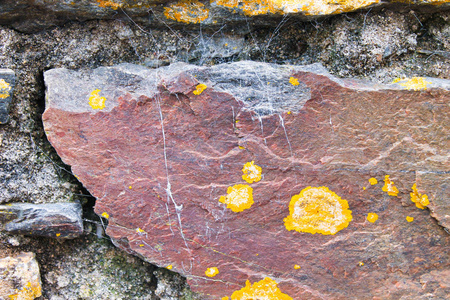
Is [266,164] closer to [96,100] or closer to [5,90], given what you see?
[96,100]

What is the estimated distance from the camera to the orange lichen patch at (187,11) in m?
1.49

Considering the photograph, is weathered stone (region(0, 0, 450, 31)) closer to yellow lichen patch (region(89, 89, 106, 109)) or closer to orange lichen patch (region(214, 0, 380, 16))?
orange lichen patch (region(214, 0, 380, 16))

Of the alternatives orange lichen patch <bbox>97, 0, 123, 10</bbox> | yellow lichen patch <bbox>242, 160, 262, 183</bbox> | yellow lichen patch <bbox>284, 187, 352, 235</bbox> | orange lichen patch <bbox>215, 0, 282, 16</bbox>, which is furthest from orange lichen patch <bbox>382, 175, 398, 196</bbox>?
orange lichen patch <bbox>97, 0, 123, 10</bbox>

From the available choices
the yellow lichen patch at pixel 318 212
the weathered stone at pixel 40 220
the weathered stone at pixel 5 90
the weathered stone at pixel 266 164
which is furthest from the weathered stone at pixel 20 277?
the yellow lichen patch at pixel 318 212

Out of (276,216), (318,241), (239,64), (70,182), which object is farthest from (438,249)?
(70,182)

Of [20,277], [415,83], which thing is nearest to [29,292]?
[20,277]

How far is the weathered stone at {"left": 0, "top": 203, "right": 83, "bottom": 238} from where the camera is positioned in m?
1.41

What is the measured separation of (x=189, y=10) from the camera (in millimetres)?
1495

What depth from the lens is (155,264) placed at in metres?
1.49

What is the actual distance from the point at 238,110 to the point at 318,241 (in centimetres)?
65

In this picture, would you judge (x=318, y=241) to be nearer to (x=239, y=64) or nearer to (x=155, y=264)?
(x=155, y=264)

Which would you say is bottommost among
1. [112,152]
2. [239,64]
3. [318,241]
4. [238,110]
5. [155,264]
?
[155,264]

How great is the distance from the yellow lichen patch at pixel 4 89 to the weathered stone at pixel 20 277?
26.5 inches

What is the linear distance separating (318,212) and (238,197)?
34cm
